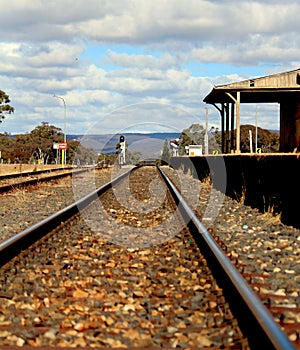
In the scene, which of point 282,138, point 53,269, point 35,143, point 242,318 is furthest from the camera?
point 35,143

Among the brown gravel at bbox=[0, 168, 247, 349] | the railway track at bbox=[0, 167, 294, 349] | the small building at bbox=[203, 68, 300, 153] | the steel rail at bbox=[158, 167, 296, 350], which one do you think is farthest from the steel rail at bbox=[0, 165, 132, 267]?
the small building at bbox=[203, 68, 300, 153]

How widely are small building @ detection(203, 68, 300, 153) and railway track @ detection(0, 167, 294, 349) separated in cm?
2031

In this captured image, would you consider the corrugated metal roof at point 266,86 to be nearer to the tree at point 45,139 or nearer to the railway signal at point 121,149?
the railway signal at point 121,149

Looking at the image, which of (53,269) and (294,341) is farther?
(53,269)

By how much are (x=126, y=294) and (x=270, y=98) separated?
29.6 metres

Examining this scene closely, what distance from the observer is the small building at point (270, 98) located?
29445mm

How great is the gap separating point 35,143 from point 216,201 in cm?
9043

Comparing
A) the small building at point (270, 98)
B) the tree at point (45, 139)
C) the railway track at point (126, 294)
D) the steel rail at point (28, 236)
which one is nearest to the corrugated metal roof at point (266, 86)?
the small building at point (270, 98)

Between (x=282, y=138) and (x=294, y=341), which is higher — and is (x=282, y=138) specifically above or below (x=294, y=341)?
above

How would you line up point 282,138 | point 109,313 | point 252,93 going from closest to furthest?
point 109,313 → point 252,93 → point 282,138

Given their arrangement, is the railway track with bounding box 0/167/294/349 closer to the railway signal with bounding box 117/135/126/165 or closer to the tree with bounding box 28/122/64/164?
the railway signal with bounding box 117/135/126/165

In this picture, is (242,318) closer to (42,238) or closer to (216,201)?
(42,238)

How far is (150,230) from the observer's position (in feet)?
33.7

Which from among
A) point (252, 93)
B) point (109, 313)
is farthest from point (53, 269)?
point (252, 93)
